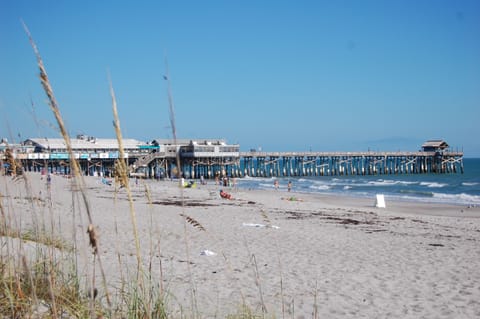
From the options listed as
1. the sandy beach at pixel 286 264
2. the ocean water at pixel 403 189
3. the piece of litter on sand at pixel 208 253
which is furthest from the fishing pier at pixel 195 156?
the piece of litter on sand at pixel 208 253

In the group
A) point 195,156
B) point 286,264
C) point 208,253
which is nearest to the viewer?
point 286,264

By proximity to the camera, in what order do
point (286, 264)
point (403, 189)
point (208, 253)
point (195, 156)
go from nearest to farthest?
point (286, 264) → point (208, 253) → point (403, 189) → point (195, 156)

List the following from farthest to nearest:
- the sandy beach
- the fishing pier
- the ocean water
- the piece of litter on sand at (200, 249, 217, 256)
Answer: the fishing pier, the ocean water, the piece of litter on sand at (200, 249, 217, 256), the sandy beach

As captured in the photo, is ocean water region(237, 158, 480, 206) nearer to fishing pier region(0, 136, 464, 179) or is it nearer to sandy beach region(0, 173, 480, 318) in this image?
fishing pier region(0, 136, 464, 179)

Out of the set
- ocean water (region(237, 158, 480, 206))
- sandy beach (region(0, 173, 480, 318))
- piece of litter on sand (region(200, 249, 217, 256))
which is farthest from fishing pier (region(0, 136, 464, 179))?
piece of litter on sand (region(200, 249, 217, 256))

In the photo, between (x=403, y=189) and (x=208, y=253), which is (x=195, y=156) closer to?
(x=403, y=189)

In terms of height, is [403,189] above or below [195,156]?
below

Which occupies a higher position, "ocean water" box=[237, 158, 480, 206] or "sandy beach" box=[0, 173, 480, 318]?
"sandy beach" box=[0, 173, 480, 318]

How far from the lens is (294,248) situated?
9.25 metres

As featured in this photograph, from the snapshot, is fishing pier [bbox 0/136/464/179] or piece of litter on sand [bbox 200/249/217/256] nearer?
piece of litter on sand [bbox 200/249/217/256]

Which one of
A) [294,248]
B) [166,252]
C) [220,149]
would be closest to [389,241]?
[294,248]

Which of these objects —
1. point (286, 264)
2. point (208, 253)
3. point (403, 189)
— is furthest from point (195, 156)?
point (286, 264)

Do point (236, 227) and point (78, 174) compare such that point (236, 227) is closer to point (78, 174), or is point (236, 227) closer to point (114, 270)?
point (114, 270)

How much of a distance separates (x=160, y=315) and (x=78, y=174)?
5.17 feet
